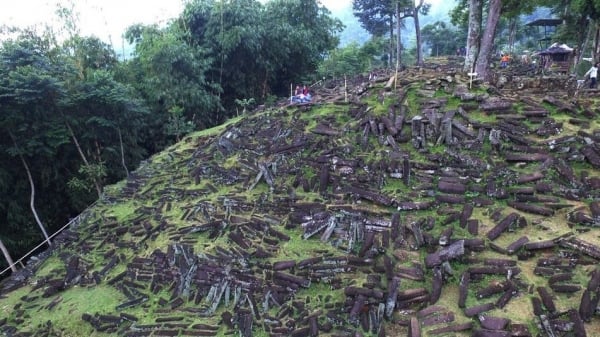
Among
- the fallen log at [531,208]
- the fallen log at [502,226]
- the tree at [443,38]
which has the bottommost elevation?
the fallen log at [502,226]

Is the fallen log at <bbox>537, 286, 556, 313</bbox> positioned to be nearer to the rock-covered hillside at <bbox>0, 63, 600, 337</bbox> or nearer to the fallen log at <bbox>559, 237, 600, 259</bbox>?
the rock-covered hillside at <bbox>0, 63, 600, 337</bbox>

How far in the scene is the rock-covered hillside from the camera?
7016mm

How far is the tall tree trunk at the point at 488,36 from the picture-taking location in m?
12.8

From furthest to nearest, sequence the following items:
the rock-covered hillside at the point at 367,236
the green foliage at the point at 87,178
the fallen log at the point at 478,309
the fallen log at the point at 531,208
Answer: the green foliage at the point at 87,178 → the fallen log at the point at 531,208 → the rock-covered hillside at the point at 367,236 → the fallen log at the point at 478,309

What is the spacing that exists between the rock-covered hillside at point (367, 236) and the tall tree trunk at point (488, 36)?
2.53 meters

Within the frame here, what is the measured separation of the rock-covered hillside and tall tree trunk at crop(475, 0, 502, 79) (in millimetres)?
2529

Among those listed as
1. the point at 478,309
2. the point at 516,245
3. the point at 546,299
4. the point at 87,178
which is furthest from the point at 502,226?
the point at 87,178

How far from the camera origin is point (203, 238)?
9953 millimetres

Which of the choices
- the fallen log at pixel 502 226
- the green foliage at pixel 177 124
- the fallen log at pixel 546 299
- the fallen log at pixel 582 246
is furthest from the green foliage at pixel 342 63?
the fallen log at pixel 546 299

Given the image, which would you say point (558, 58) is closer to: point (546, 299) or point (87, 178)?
point (546, 299)

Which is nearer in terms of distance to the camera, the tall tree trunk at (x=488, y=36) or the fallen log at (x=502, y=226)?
the fallen log at (x=502, y=226)

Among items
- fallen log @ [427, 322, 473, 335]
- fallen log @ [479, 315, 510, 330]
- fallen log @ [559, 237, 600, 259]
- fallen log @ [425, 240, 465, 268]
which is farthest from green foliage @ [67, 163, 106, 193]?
fallen log @ [559, 237, 600, 259]

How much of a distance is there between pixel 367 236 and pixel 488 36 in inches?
362

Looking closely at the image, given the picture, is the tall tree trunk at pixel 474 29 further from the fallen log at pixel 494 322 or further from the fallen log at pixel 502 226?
the fallen log at pixel 494 322
